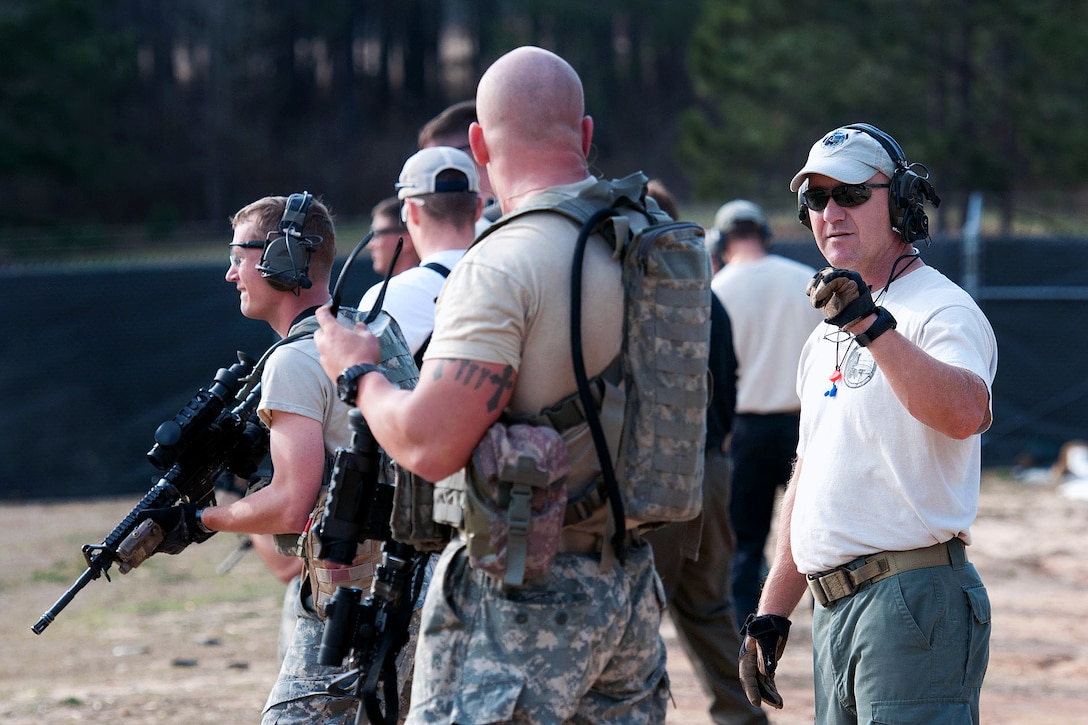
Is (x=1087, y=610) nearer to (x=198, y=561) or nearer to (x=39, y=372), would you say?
(x=198, y=561)

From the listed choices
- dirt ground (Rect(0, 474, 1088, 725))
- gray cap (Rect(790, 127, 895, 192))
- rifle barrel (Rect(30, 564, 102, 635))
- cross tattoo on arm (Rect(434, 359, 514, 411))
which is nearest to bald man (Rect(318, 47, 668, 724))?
cross tattoo on arm (Rect(434, 359, 514, 411))

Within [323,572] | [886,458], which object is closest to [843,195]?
[886,458]

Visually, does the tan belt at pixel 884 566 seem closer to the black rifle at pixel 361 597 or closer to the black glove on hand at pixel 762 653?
the black glove on hand at pixel 762 653

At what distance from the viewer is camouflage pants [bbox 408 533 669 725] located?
8.07 ft

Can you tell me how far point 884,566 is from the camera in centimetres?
293

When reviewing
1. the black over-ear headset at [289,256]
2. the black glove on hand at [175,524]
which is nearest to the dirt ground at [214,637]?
the black glove on hand at [175,524]

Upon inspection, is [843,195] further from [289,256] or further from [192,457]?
[192,457]

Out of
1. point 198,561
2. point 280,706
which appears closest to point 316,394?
point 280,706

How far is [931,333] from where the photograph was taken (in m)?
2.89

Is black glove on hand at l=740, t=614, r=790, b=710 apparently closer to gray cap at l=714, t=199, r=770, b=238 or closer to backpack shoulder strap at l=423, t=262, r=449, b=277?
backpack shoulder strap at l=423, t=262, r=449, b=277

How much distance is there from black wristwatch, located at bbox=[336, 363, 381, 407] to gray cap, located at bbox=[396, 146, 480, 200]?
5.42ft

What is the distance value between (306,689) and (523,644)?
1041 millimetres

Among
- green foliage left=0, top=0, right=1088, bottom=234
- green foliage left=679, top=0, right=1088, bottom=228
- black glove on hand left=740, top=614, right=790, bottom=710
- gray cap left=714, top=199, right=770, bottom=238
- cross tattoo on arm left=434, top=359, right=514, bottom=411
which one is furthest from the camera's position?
green foliage left=0, top=0, right=1088, bottom=234

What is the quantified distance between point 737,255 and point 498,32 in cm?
3963
